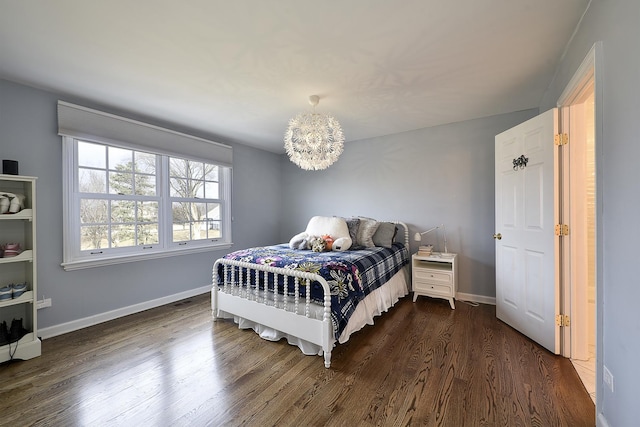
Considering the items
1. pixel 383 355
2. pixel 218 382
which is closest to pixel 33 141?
pixel 218 382

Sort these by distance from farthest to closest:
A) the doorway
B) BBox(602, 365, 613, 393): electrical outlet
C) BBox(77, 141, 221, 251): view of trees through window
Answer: BBox(77, 141, 221, 251): view of trees through window < the doorway < BBox(602, 365, 613, 393): electrical outlet

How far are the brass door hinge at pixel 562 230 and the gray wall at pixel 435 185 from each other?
4.05 feet

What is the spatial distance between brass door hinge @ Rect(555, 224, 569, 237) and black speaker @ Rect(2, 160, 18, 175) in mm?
4499

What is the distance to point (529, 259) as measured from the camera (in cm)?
237

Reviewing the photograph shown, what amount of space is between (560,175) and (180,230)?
4224 millimetres

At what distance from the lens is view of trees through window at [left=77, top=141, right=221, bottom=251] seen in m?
2.79

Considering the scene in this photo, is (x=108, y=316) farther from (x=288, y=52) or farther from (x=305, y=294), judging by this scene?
(x=288, y=52)

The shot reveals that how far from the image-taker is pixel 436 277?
10.7 ft

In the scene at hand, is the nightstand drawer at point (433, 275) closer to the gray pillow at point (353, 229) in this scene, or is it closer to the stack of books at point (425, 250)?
the stack of books at point (425, 250)

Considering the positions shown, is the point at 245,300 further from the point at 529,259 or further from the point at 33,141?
the point at 529,259

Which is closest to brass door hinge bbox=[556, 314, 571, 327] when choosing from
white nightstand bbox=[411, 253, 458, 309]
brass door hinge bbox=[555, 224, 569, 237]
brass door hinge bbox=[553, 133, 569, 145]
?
brass door hinge bbox=[555, 224, 569, 237]

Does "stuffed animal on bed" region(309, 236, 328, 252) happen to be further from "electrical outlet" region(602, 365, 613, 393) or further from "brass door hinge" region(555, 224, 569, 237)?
"electrical outlet" region(602, 365, 613, 393)

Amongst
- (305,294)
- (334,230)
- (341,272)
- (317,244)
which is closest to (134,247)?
(317,244)

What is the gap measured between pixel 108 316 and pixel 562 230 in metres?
4.47
